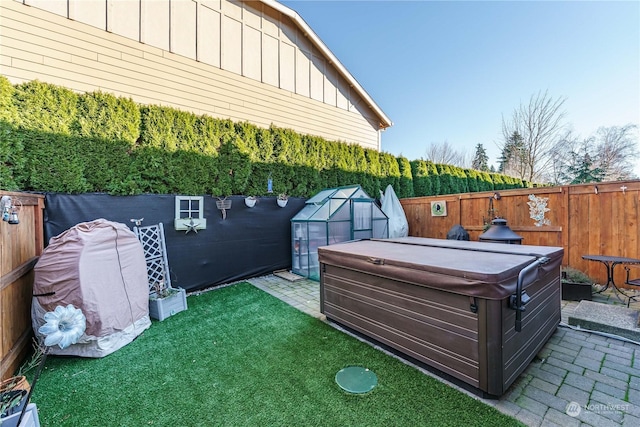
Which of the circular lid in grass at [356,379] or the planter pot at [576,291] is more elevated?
the planter pot at [576,291]

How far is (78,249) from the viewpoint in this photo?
2.92 metres

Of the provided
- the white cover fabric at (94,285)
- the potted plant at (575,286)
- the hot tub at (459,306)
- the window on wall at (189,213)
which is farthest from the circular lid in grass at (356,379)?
the window on wall at (189,213)

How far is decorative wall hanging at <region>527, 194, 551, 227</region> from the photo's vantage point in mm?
5326

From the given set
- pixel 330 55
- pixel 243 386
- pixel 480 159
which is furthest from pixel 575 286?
pixel 480 159

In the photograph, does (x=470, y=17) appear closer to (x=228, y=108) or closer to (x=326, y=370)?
(x=228, y=108)

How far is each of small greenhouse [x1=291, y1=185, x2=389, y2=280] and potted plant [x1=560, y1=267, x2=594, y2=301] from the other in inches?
145

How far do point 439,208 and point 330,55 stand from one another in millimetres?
5840

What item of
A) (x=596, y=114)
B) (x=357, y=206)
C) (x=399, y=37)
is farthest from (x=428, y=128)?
(x=357, y=206)

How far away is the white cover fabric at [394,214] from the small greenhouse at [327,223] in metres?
0.81

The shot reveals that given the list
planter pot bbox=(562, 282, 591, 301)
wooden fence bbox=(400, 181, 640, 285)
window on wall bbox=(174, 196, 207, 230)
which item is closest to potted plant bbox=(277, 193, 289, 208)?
window on wall bbox=(174, 196, 207, 230)

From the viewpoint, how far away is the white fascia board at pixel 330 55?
715 cm

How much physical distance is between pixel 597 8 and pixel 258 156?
1114 cm

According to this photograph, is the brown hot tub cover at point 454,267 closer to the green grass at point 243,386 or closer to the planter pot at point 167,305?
the green grass at point 243,386

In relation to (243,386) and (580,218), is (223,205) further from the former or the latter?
(580,218)
